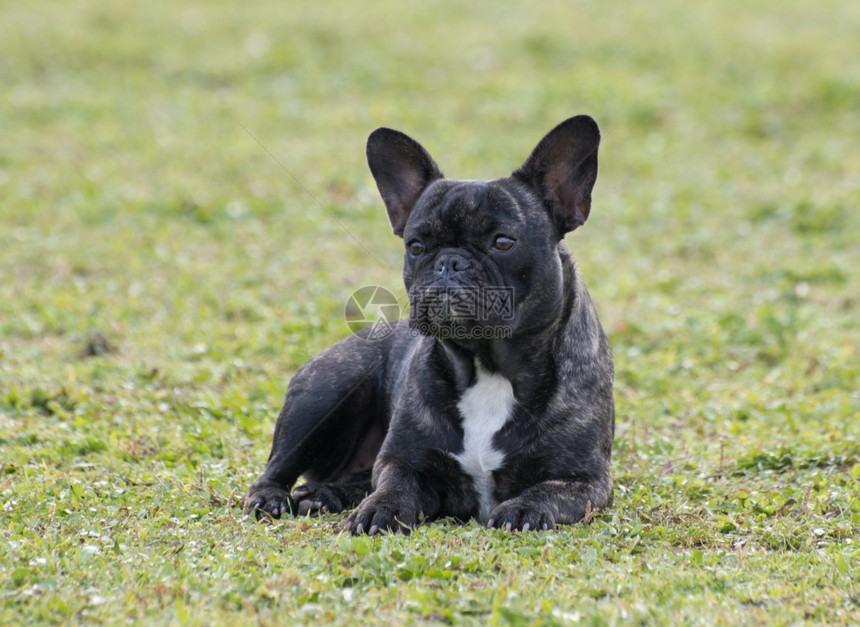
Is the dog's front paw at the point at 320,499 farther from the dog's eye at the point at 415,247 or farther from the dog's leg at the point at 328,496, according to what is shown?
the dog's eye at the point at 415,247

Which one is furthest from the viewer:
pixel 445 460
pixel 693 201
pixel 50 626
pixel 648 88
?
pixel 648 88

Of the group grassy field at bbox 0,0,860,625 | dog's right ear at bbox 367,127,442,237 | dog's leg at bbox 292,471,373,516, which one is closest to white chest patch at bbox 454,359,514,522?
grassy field at bbox 0,0,860,625

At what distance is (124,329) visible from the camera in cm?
952

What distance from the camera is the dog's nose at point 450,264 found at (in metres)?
5.44

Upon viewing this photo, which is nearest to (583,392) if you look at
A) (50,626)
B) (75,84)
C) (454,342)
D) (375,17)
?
(454,342)

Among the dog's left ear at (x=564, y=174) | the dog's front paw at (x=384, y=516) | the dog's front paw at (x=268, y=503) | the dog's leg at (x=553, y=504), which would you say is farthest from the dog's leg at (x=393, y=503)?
the dog's left ear at (x=564, y=174)

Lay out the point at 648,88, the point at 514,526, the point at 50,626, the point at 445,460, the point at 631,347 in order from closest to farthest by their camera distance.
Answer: the point at 50,626 < the point at 514,526 < the point at 445,460 < the point at 631,347 < the point at 648,88

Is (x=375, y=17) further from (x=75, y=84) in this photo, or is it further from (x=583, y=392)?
(x=583, y=392)

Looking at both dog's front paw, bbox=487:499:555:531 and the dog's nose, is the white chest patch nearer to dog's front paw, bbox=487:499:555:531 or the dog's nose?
dog's front paw, bbox=487:499:555:531

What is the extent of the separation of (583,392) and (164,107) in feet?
44.3

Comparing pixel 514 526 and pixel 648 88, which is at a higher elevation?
pixel 648 88

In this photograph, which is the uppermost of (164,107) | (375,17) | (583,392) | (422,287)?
(375,17)

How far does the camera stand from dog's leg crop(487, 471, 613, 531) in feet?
17.2

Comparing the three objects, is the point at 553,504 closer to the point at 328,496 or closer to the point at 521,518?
the point at 521,518
